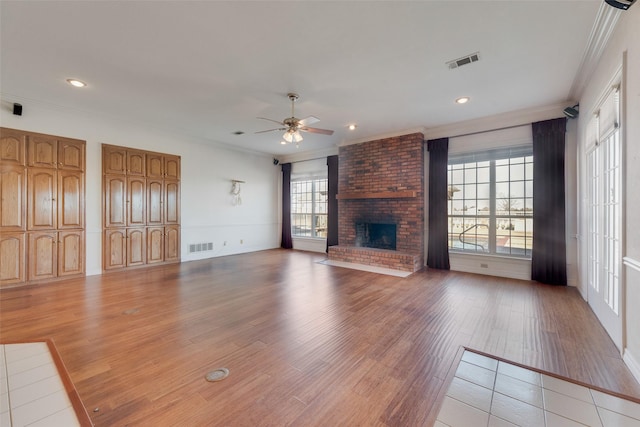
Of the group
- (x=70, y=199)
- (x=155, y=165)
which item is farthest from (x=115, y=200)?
(x=155, y=165)

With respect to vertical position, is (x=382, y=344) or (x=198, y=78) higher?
(x=198, y=78)

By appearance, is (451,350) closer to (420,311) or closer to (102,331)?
(420,311)

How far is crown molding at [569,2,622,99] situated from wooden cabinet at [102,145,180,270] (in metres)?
6.93

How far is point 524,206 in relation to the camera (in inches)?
187

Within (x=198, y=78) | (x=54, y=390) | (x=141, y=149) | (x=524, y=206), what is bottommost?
(x=54, y=390)

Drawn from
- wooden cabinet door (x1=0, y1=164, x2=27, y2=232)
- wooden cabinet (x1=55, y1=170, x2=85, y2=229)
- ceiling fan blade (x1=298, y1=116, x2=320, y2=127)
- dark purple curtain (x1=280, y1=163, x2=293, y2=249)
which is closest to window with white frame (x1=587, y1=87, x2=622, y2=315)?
ceiling fan blade (x1=298, y1=116, x2=320, y2=127)

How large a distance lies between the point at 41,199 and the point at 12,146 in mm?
886

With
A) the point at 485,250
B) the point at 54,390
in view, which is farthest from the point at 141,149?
the point at 485,250

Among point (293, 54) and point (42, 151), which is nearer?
point (293, 54)

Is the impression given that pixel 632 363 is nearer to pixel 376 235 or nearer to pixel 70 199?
pixel 376 235

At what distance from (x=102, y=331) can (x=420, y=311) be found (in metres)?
3.56

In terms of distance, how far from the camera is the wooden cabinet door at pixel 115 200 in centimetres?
505

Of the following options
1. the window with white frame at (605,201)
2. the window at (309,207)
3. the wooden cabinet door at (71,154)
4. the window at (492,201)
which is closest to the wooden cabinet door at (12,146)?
A: the wooden cabinet door at (71,154)

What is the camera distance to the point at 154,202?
18.7 feet
